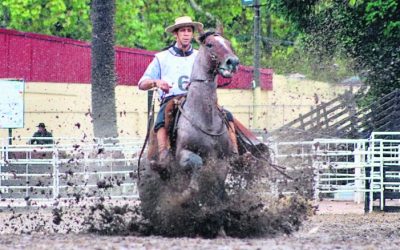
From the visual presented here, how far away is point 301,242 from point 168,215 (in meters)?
1.64

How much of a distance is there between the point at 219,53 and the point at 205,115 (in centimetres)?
68

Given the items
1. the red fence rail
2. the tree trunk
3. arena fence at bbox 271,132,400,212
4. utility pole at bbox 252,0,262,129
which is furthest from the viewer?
utility pole at bbox 252,0,262,129

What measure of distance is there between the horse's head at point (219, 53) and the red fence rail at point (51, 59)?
1861 cm

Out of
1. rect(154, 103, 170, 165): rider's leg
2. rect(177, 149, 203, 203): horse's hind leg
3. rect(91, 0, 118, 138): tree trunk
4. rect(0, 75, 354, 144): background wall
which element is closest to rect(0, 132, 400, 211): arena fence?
rect(91, 0, 118, 138): tree trunk

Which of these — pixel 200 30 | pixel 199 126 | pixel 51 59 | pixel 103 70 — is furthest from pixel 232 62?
pixel 51 59

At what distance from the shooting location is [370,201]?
21047 mm

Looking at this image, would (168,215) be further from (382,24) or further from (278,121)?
(278,121)

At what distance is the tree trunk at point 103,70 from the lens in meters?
26.4

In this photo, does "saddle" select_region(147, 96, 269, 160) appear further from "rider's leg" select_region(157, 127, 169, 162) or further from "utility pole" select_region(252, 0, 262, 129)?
"utility pole" select_region(252, 0, 262, 129)

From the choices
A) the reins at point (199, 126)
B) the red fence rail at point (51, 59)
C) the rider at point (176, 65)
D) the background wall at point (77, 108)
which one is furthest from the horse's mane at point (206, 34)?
the red fence rail at point (51, 59)

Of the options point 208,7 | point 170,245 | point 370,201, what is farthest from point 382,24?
point 208,7

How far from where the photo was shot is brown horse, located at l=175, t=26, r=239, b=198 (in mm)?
13273

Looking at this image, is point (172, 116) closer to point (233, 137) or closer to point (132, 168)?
point (233, 137)

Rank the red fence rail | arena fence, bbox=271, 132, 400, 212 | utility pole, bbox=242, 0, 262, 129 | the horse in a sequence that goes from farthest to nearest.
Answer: utility pole, bbox=242, 0, 262, 129, the red fence rail, arena fence, bbox=271, 132, 400, 212, the horse
